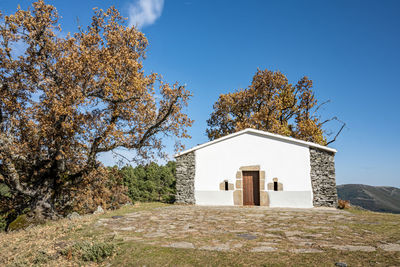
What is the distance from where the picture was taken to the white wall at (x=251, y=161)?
1471cm

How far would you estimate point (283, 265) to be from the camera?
421 cm

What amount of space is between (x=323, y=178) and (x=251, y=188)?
415 cm

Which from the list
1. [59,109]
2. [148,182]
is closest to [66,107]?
[59,109]

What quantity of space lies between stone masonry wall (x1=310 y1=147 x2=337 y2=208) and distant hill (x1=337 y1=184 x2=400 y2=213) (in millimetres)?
113893

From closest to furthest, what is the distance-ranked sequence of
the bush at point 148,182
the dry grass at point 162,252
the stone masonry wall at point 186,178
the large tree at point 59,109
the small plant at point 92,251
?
the dry grass at point 162,252 → the small plant at point 92,251 → the large tree at point 59,109 → the stone masonry wall at point 186,178 → the bush at point 148,182

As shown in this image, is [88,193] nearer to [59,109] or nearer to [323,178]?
[59,109]

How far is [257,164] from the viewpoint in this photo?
Answer: 50.4ft

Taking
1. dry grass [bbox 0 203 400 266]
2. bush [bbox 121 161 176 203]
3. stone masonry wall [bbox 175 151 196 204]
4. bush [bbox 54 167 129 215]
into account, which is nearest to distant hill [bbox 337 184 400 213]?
bush [bbox 121 161 176 203]

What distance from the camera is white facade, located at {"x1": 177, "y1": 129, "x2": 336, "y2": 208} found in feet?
47.9

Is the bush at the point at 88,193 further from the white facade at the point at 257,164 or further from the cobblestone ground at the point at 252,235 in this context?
the white facade at the point at 257,164

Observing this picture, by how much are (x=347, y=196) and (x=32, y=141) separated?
16726 centimetres

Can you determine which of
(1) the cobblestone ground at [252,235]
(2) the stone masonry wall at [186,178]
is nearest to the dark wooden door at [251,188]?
(2) the stone masonry wall at [186,178]

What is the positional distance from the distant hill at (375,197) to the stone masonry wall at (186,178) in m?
117

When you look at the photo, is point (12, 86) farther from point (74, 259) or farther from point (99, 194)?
point (74, 259)
